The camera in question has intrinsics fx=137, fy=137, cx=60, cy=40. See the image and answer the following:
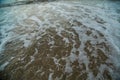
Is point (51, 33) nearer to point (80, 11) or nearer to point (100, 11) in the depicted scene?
point (80, 11)

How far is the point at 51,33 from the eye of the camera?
4457 millimetres

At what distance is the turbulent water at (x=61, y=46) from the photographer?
299 cm

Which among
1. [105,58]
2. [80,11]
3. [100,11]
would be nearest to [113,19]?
[100,11]

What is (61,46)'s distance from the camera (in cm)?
383

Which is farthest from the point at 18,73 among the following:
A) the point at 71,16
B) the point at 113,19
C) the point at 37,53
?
the point at 113,19

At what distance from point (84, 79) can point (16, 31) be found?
2.91m

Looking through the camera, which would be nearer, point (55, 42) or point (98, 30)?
point (55, 42)

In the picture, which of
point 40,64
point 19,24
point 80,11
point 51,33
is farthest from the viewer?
point 80,11

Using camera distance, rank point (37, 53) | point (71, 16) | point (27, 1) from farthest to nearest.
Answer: point (27, 1) < point (71, 16) < point (37, 53)

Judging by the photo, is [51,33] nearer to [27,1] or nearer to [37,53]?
[37,53]

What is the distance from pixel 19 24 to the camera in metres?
5.17

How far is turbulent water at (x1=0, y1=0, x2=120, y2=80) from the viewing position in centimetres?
299

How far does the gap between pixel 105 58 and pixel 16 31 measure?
9.83 feet

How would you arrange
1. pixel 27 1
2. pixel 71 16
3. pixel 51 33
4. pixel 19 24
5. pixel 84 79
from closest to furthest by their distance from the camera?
pixel 84 79 < pixel 51 33 < pixel 19 24 < pixel 71 16 < pixel 27 1
